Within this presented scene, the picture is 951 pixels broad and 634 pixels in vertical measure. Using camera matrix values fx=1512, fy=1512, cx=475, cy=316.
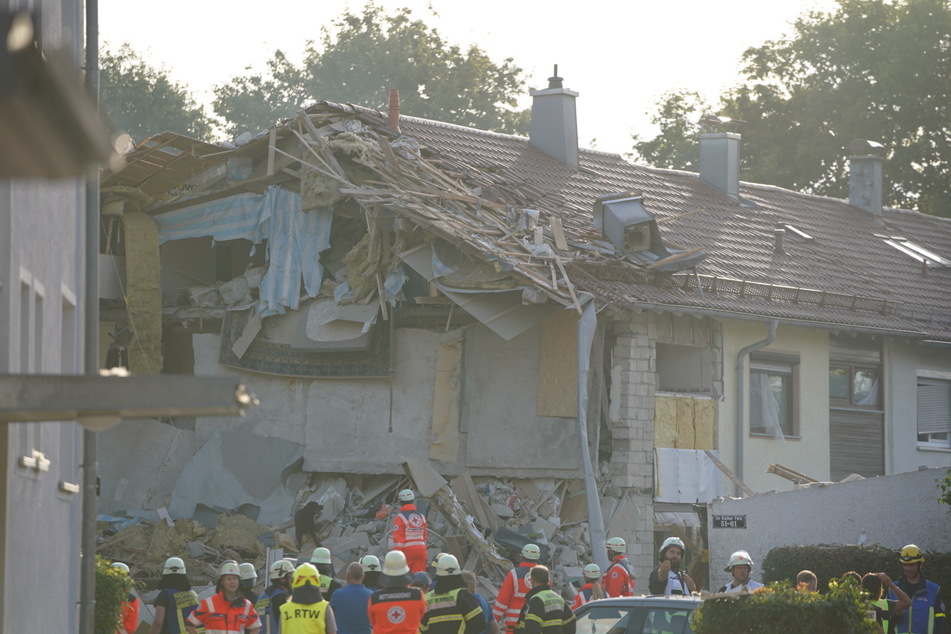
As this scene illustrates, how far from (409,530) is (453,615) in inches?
215

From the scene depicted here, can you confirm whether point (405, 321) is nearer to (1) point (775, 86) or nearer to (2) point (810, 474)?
(2) point (810, 474)

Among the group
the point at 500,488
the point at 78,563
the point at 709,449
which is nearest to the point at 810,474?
the point at 709,449

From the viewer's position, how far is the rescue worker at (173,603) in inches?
565

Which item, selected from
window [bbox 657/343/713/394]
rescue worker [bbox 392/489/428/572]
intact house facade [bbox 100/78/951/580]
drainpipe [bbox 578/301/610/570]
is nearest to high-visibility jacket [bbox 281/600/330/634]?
rescue worker [bbox 392/489/428/572]

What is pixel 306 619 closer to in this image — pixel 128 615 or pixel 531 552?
pixel 128 615

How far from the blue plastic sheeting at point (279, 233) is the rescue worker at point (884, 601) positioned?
10520 mm

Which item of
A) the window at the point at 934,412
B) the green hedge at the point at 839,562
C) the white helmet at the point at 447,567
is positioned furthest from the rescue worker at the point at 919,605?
the window at the point at 934,412

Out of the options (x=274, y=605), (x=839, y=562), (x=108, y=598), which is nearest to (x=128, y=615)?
(x=108, y=598)

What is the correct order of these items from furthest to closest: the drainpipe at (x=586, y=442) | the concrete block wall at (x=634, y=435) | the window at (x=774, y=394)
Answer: the window at (x=774, y=394) → the concrete block wall at (x=634, y=435) → the drainpipe at (x=586, y=442)

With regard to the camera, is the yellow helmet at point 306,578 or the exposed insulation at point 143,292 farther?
the exposed insulation at point 143,292

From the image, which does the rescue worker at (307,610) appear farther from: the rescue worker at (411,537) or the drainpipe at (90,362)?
the rescue worker at (411,537)

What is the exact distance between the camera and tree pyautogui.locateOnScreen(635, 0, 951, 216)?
4484 cm

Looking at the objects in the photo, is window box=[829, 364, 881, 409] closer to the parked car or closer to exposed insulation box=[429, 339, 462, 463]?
exposed insulation box=[429, 339, 462, 463]

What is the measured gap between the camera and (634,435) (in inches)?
848
